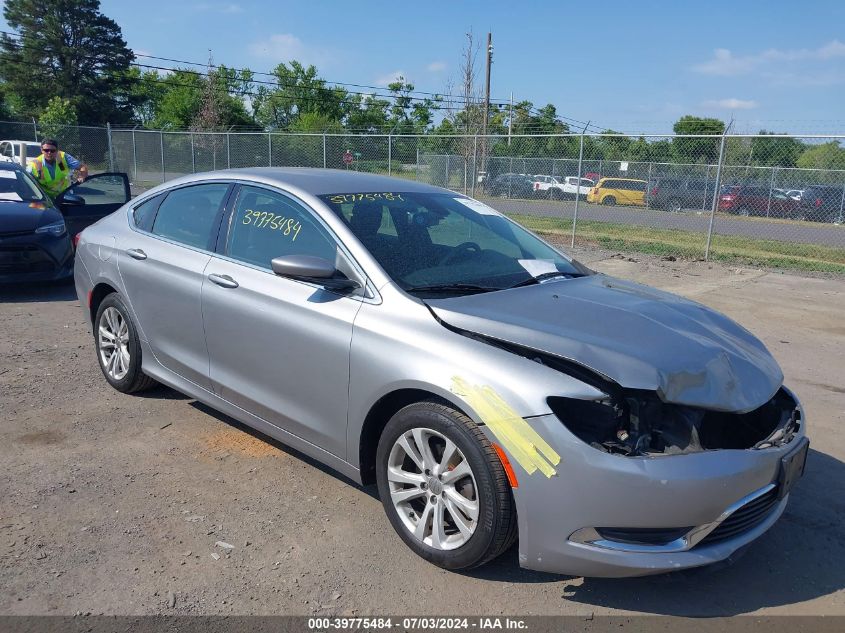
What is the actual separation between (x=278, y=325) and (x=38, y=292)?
20.3ft

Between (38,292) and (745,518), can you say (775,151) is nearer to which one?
(38,292)

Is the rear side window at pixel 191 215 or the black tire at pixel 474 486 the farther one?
the rear side window at pixel 191 215

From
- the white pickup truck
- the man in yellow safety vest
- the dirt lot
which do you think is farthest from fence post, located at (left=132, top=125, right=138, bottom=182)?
the dirt lot

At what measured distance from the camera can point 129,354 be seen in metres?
4.79

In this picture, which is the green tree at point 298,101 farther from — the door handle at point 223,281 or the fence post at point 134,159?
the door handle at point 223,281

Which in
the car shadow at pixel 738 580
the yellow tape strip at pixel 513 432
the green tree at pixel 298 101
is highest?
the green tree at pixel 298 101

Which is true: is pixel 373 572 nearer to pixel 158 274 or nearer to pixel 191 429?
pixel 191 429

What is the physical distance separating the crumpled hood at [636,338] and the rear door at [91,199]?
7.16 meters

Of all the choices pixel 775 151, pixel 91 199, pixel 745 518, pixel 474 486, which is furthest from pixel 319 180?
pixel 775 151

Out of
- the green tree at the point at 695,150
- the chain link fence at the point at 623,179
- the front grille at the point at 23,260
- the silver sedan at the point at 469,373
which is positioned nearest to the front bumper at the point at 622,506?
the silver sedan at the point at 469,373

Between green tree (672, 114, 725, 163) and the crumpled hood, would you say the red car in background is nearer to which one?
green tree (672, 114, 725, 163)

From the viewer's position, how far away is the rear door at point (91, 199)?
8688 millimetres

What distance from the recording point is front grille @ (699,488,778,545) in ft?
8.89

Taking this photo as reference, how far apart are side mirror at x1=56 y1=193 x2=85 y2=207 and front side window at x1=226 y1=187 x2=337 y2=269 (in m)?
5.67
